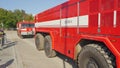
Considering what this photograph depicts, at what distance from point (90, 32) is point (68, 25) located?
70.4 inches

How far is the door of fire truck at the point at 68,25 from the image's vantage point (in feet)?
20.8

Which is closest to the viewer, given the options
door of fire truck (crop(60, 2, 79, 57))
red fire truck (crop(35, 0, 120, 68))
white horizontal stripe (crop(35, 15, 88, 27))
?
red fire truck (crop(35, 0, 120, 68))

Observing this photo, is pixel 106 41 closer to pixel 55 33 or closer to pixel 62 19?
pixel 62 19

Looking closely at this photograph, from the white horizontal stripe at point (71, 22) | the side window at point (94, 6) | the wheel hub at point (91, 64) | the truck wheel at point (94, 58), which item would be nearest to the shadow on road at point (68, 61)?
the white horizontal stripe at point (71, 22)

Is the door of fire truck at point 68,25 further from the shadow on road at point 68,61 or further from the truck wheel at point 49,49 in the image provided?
the truck wheel at point 49,49

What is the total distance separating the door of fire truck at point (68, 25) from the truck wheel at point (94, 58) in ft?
3.15

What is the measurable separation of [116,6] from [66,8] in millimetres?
3171

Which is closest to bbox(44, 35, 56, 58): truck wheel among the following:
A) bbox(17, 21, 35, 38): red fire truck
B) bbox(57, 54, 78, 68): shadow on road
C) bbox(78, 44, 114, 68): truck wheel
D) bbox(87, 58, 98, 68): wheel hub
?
bbox(57, 54, 78, 68): shadow on road

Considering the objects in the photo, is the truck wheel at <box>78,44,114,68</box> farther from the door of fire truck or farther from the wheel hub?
the door of fire truck

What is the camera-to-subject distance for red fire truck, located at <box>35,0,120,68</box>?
4355mm

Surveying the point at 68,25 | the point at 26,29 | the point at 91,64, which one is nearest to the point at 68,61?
the point at 68,25

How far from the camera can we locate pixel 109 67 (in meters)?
4.45

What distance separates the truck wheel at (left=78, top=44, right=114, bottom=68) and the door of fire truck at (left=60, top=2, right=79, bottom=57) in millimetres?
960

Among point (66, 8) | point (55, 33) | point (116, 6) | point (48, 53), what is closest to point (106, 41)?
point (116, 6)
